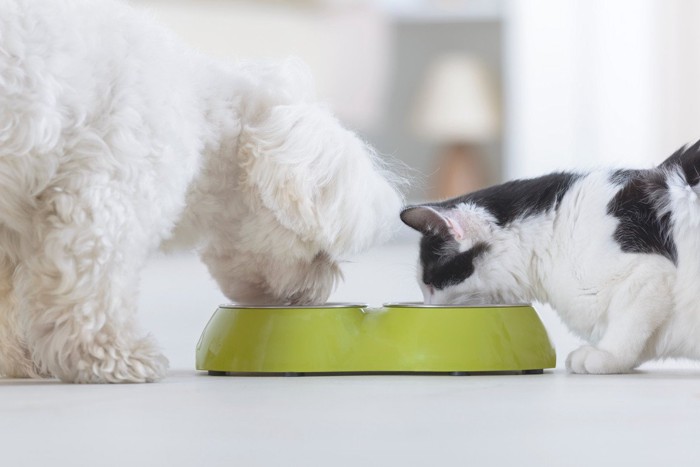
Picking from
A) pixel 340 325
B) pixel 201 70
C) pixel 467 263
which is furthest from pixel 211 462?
pixel 467 263

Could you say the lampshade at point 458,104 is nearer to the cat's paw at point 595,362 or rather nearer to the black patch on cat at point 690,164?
the black patch on cat at point 690,164

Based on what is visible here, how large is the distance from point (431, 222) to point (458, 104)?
520cm

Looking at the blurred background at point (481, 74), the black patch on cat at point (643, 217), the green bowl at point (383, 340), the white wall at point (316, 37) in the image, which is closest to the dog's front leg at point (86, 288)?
the green bowl at point (383, 340)

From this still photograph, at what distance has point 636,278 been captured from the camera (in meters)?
2.11

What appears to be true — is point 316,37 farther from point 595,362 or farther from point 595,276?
point 595,362

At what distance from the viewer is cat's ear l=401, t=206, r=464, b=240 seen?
7.68 ft

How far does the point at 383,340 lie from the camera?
82.9 inches

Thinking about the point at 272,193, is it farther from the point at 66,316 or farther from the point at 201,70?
the point at 66,316

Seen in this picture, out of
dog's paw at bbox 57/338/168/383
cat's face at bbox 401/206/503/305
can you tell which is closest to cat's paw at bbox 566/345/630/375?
cat's face at bbox 401/206/503/305

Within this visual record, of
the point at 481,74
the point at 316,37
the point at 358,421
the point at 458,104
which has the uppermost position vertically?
the point at 316,37

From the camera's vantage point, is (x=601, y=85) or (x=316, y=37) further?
(x=316, y=37)

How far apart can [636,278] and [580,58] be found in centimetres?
519

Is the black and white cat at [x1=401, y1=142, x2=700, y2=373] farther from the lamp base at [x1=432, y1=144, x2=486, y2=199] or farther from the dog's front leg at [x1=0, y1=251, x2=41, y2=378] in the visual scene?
the lamp base at [x1=432, y1=144, x2=486, y2=199]

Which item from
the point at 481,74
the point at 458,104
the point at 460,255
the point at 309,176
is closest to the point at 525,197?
the point at 460,255
